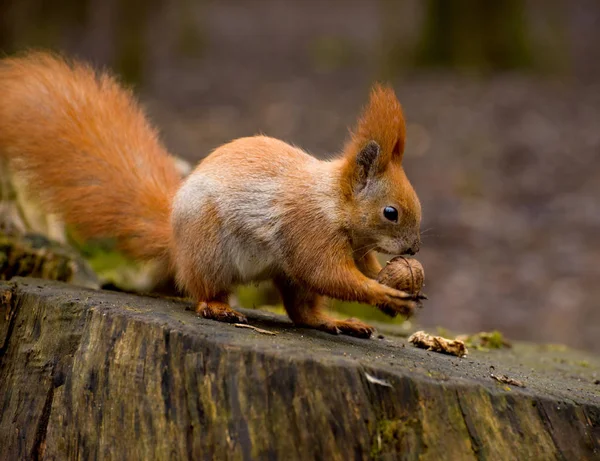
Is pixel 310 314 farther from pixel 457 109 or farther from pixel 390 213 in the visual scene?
pixel 457 109

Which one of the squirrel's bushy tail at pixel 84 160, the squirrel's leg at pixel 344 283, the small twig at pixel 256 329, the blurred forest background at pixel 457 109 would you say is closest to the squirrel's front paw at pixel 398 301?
the squirrel's leg at pixel 344 283

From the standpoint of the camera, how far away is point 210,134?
32.0 ft

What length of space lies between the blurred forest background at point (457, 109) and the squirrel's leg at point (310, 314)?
3377 mm

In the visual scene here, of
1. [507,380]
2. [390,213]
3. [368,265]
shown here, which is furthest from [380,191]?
[507,380]

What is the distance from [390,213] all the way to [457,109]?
25.3 feet

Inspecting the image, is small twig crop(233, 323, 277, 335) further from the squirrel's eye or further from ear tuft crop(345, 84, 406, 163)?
ear tuft crop(345, 84, 406, 163)

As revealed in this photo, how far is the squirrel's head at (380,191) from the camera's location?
2850mm

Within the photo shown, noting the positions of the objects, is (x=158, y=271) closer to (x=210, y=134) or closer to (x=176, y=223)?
(x=176, y=223)

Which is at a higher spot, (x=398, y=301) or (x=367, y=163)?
(x=367, y=163)

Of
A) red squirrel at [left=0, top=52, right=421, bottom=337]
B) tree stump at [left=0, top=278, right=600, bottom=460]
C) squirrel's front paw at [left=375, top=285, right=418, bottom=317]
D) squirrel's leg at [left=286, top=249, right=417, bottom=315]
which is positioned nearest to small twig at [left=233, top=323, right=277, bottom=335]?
tree stump at [left=0, top=278, right=600, bottom=460]

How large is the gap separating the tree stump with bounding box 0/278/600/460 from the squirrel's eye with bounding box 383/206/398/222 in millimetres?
476

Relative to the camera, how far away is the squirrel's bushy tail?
3273 mm

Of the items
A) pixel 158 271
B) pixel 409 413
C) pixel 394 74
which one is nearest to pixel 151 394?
pixel 409 413

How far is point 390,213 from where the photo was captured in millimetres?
2863
